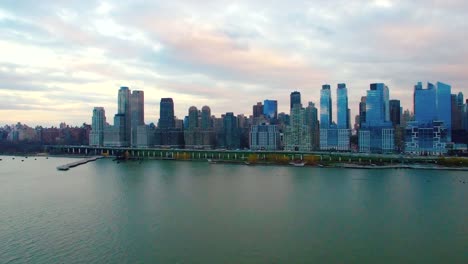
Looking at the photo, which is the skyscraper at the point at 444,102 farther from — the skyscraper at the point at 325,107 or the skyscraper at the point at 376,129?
the skyscraper at the point at 325,107

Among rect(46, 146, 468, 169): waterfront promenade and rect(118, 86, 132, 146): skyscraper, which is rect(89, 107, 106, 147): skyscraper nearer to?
rect(118, 86, 132, 146): skyscraper

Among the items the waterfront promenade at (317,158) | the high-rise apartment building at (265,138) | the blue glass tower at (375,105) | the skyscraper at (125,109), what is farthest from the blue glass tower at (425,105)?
the skyscraper at (125,109)

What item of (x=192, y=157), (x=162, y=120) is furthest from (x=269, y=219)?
(x=162, y=120)

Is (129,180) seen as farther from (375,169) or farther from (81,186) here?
(375,169)

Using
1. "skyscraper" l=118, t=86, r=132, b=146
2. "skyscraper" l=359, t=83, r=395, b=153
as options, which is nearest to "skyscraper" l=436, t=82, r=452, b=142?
"skyscraper" l=359, t=83, r=395, b=153

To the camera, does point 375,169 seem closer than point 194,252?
No

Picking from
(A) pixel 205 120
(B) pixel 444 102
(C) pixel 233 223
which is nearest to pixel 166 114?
(A) pixel 205 120

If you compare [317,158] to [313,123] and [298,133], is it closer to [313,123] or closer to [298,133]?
[298,133]
